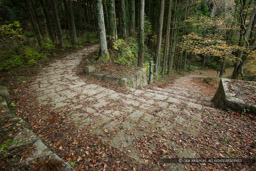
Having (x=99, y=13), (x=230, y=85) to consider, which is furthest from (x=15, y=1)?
(x=230, y=85)

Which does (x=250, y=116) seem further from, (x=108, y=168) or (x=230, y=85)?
(x=108, y=168)

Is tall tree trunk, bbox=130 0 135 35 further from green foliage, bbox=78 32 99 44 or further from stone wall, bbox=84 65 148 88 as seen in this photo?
stone wall, bbox=84 65 148 88

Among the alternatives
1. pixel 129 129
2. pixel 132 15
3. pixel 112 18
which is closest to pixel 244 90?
pixel 129 129

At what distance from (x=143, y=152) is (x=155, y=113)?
4.07 feet

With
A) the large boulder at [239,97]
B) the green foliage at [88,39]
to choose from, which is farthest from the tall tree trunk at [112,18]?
the green foliage at [88,39]

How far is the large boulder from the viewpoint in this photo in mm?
3072

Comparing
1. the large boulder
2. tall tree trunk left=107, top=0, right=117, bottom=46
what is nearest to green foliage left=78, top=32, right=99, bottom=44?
tall tree trunk left=107, top=0, right=117, bottom=46

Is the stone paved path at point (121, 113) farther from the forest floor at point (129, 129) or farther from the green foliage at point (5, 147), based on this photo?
the green foliage at point (5, 147)

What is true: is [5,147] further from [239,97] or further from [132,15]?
[132,15]

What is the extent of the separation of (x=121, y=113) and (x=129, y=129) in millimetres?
610

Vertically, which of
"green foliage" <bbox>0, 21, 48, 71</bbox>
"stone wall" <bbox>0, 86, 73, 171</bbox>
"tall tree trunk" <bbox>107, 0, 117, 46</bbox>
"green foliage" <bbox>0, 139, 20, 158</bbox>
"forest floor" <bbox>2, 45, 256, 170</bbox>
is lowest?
"forest floor" <bbox>2, 45, 256, 170</bbox>

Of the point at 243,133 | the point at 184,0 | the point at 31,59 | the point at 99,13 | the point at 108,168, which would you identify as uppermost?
the point at 184,0

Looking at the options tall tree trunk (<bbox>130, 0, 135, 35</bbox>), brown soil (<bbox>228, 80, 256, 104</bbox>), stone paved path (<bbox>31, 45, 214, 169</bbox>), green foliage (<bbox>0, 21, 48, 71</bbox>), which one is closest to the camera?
stone paved path (<bbox>31, 45, 214, 169</bbox>)

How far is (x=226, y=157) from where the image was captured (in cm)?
198
